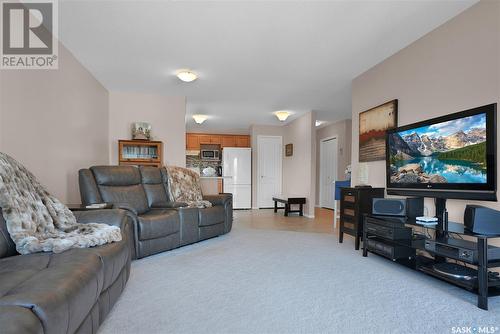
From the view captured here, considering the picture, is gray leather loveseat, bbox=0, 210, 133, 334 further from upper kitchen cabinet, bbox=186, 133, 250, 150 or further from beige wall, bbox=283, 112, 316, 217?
upper kitchen cabinet, bbox=186, 133, 250, 150

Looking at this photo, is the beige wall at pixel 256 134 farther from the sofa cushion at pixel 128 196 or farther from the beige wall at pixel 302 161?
the sofa cushion at pixel 128 196

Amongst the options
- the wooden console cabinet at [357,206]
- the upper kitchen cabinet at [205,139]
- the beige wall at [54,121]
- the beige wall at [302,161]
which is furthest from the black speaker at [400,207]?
the upper kitchen cabinet at [205,139]

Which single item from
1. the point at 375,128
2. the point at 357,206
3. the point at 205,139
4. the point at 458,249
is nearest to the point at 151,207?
the point at 357,206

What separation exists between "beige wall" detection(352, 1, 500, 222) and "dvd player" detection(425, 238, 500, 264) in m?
0.40

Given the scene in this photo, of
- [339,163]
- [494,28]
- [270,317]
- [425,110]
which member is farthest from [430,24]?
[339,163]

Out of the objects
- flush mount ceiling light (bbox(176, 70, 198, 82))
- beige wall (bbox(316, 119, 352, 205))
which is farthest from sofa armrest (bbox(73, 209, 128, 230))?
beige wall (bbox(316, 119, 352, 205))

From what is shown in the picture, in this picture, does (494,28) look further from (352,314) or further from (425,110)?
(352,314)

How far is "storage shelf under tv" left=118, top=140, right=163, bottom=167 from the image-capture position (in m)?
4.77

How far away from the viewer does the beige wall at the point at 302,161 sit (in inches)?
243

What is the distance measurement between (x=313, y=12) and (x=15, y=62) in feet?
8.47

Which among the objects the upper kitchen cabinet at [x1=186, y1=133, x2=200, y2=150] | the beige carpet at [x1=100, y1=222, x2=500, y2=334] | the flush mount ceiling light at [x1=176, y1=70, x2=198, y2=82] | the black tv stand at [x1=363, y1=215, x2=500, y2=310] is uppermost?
the flush mount ceiling light at [x1=176, y1=70, x2=198, y2=82]

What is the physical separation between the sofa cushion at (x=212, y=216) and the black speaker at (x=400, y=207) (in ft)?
6.86

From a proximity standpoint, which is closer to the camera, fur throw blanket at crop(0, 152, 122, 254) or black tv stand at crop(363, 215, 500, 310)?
fur throw blanket at crop(0, 152, 122, 254)

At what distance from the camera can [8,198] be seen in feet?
5.10
